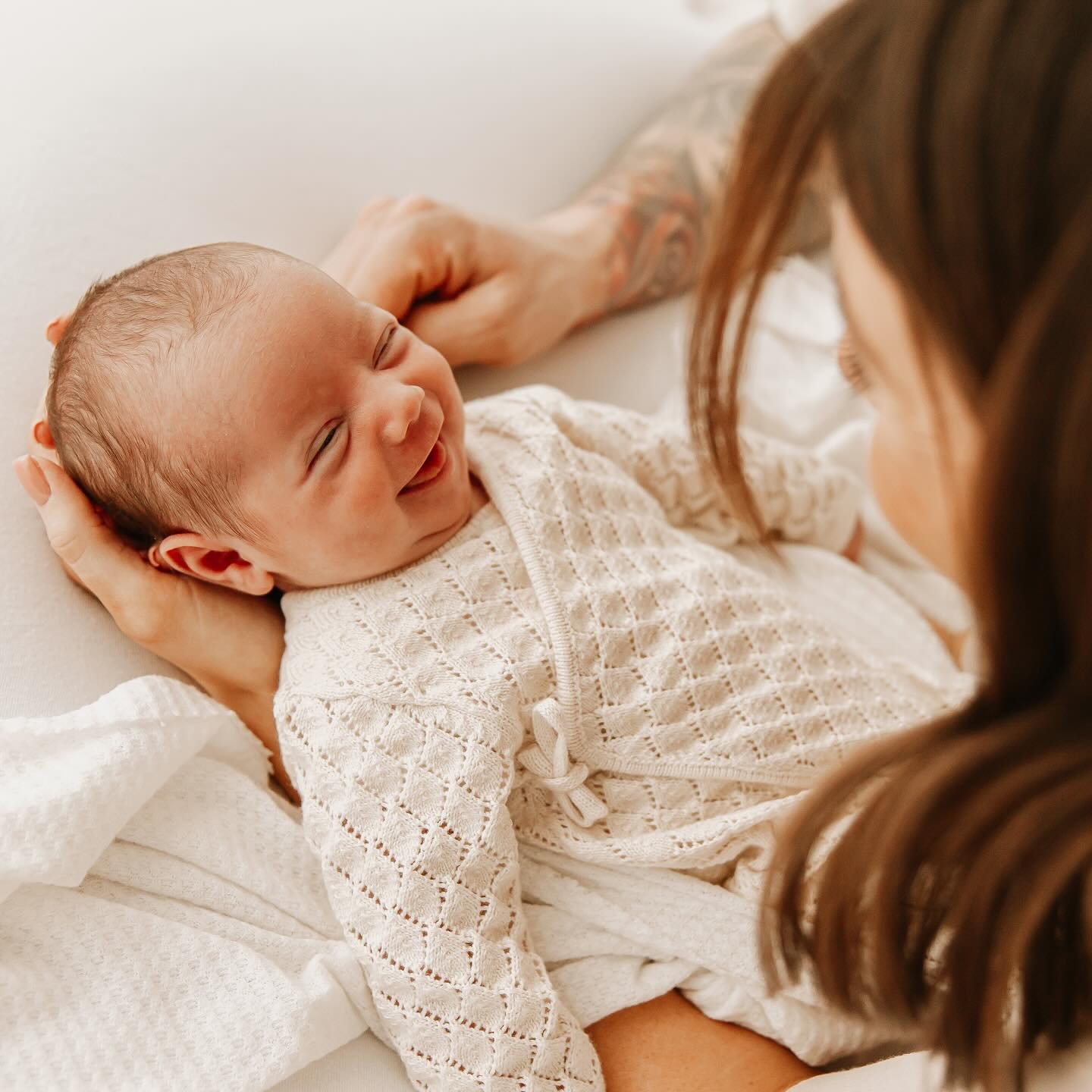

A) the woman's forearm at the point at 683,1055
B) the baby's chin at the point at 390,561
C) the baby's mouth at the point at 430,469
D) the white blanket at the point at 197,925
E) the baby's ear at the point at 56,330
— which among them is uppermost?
the baby's ear at the point at 56,330

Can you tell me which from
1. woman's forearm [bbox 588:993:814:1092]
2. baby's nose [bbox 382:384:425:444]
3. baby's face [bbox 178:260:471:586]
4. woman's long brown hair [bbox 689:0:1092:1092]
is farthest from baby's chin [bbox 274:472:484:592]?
woman's forearm [bbox 588:993:814:1092]

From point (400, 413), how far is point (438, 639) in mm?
227

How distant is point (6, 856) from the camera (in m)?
0.88

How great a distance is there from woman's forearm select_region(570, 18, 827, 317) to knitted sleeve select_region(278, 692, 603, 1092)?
31.9 inches

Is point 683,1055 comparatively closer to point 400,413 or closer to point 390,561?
point 390,561

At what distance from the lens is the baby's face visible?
38.1 inches

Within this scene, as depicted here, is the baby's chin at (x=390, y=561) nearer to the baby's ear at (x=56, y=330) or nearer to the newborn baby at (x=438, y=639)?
the newborn baby at (x=438, y=639)

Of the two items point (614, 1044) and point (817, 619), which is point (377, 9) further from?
point (614, 1044)

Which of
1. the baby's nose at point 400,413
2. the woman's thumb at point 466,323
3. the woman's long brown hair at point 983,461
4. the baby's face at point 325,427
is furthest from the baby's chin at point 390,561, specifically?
the woman's long brown hair at point 983,461

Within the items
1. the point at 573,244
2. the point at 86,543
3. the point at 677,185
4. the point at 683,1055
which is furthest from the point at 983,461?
the point at 677,185

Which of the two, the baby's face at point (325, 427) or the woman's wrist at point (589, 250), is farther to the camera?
the woman's wrist at point (589, 250)

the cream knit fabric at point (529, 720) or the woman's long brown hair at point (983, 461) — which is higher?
the woman's long brown hair at point (983, 461)

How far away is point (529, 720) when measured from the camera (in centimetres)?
105

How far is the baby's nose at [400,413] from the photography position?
1.00 m
